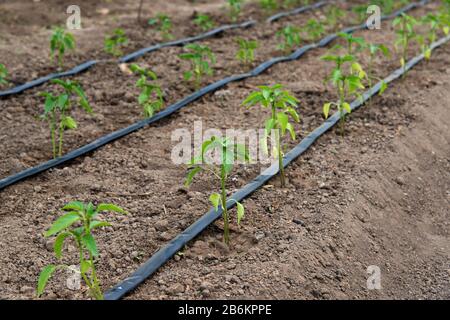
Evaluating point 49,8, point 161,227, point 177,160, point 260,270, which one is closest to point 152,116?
point 177,160

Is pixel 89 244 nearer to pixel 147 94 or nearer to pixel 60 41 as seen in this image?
pixel 147 94

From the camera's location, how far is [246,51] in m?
5.63

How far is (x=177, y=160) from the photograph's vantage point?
13.7 ft

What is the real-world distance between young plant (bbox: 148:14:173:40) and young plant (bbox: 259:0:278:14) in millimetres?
1243

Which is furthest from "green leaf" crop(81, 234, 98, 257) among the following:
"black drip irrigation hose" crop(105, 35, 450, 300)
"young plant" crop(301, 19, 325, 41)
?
"young plant" crop(301, 19, 325, 41)

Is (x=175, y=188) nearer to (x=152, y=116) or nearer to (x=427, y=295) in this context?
(x=152, y=116)

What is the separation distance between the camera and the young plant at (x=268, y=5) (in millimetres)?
7354

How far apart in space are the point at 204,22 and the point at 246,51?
1569 millimetres

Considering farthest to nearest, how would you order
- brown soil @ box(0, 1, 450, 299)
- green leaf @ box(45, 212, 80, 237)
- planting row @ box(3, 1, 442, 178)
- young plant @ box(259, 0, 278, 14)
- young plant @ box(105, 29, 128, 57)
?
young plant @ box(259, 0, 278, 14)
young plant @ box(105, 29, 128, 57)
planting row @ box(3, 1, 442, 178)
brown soil @ box(0, 1, 450, 299)
green leaf @ box(45, 212, 80, 237)

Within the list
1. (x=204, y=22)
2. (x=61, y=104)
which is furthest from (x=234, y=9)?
(x=61, y=104)

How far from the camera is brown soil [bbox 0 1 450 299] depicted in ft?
10.0

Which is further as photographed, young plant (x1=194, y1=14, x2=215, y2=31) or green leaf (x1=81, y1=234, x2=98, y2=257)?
young plant (x1=194, y1=14, x2=215, y2=31)

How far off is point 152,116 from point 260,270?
6.62 feet

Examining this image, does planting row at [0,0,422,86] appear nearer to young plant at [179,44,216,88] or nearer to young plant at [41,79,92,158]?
young plant at [179,44,216,88]
